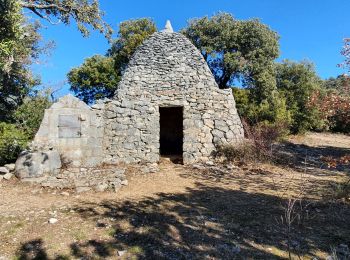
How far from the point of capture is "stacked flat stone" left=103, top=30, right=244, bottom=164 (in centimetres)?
994

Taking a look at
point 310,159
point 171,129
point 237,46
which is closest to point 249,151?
point 310,159

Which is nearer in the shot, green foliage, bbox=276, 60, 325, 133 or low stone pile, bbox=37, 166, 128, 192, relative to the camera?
low stone pile, bbox=37, 166, 128, 192

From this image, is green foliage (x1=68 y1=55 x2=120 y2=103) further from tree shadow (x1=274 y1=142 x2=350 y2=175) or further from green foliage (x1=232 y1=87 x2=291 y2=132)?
tree shadow (x1=274 y1=142 x2=350 y2=175)

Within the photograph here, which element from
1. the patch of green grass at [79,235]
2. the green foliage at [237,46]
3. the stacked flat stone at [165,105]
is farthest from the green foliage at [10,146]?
the green foliage at [237,46]

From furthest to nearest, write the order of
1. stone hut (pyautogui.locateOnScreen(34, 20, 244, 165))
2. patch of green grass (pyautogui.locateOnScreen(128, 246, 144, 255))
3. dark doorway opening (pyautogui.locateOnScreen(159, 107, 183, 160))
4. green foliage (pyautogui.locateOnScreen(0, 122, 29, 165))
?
dark doorway opening (pyautogui.locateOnScreen(159, 107, 183, 160))
stone hut (pyautogui.locateOnScreen(34, 20, 244, 165))
green foliage (pyautogui.locateOnScreen(0, 122, 29, 165))
patch of green grass (pyautogui.locateOnScreen(128, 246, 144, 255))

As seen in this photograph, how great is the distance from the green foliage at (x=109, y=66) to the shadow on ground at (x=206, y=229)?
44.0 ft

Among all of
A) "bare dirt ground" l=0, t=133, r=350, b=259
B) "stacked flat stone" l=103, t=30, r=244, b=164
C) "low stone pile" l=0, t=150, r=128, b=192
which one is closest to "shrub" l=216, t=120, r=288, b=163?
"stacked flat stone" l=103, t=30, r=244, b=164

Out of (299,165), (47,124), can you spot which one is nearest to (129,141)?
(47,124)

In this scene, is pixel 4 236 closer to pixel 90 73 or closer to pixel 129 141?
pixel 129 141

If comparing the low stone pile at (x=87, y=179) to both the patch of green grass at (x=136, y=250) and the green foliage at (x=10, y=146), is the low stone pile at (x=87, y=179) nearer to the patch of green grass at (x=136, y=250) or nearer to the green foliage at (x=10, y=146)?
the green foliage at (x=10, y=146)

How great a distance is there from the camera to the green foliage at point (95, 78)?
18.7m

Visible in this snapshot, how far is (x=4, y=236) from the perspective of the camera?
4648 millimetres

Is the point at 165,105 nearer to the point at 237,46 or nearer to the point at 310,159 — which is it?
the point at 310,159

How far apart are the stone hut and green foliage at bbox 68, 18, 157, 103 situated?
280 inches
